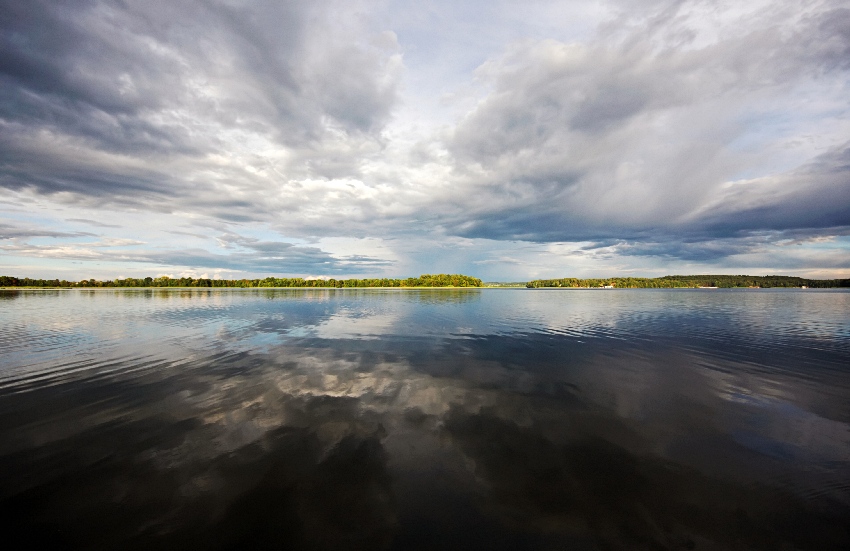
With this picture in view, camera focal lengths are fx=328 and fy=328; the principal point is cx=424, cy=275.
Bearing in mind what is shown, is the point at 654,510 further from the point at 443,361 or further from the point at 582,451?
the point at 443,361

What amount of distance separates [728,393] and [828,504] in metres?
9.73

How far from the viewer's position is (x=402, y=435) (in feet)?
36.9

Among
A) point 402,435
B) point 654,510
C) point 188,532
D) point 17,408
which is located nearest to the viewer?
point 188,532

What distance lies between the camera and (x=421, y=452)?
10141mm

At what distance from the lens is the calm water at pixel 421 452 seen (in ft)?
22.9

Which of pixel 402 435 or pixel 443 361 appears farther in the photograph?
pixel 443 361

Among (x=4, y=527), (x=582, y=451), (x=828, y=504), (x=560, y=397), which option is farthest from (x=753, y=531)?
(x=4, y=527)

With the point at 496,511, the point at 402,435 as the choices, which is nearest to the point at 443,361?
the point at 402,435

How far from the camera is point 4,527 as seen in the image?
22.5 feet

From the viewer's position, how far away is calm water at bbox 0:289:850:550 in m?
6.99

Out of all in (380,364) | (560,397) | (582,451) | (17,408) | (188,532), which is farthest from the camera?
(380,364)

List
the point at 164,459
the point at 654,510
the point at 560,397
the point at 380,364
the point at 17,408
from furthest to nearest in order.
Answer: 1. the point at 380,364
2. the point at 560,397
3. the point at 17,408
4. the point at 164,459
5. the point at 654,510

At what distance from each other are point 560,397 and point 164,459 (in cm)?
1497

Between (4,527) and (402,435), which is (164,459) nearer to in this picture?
(4,527)
